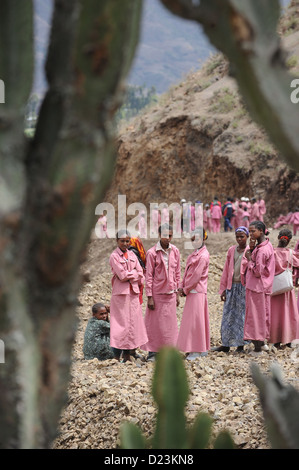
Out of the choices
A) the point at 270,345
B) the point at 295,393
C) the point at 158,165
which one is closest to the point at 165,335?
the point at 270,345

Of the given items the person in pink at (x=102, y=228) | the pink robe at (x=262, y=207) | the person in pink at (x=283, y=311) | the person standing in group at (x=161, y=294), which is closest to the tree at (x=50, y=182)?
the person standing in group at (x=161, y=294)

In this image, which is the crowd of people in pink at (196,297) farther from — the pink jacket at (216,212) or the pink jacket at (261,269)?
the pink jacket at (216,212)

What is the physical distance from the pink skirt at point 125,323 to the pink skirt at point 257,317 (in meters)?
1.38

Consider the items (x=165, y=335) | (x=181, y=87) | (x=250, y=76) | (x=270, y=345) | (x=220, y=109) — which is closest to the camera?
(x=250, y=76)

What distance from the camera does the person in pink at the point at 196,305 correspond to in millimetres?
7180

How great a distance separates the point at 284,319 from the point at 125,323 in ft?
7.22

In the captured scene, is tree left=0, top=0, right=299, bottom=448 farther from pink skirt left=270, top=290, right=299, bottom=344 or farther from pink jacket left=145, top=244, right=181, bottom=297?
pink skirt left=270, top=290, right=299, bottom=344

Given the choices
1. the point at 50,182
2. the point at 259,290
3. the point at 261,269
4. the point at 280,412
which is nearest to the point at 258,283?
the point at 259,290

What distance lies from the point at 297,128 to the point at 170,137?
2719 cm

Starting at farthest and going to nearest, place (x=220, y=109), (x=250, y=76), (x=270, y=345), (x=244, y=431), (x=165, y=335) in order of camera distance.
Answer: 1. (x=220, y=109)
2. (x=270, y=345)
3. (x=165, y=335)
4. (x=244, y=431)
5. (x=250, y=76)

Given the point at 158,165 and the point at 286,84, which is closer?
the point at 286,84

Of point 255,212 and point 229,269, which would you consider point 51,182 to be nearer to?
point 229,269

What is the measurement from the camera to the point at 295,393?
5.61ft

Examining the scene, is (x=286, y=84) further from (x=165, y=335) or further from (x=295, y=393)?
(x=165, y=335)
